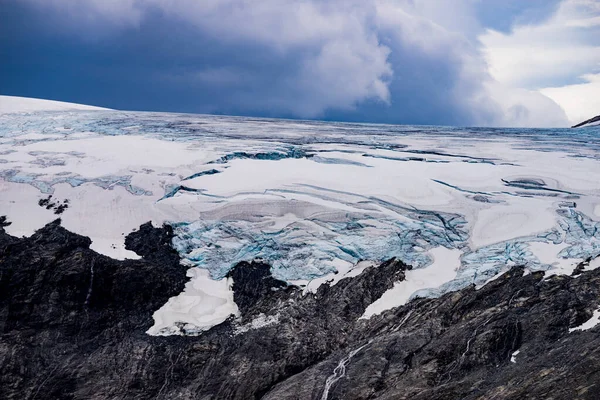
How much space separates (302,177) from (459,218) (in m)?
7.11

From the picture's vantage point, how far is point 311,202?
72.5 feet

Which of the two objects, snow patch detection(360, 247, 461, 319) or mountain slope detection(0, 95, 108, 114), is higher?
mountain slope detection(0, 95, 108, 114)

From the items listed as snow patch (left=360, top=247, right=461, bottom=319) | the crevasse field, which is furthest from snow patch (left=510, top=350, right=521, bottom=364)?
snow patch (left=360, top=247, right=461, bottom=319)

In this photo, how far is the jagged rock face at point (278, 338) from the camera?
1273 cm

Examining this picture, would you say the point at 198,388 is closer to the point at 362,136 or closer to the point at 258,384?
the point at 258,384

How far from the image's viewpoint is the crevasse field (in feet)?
59.3

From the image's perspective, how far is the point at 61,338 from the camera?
1645 centimetres

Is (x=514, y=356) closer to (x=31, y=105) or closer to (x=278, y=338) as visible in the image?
(x=278, y=338)

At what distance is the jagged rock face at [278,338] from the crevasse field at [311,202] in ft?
2.21

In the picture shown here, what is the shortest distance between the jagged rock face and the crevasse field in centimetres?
67

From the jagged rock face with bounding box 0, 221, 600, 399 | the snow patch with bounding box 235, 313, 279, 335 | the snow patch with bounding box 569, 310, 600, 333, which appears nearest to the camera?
the jagged rock face with bounding box 0, 221, 600, 399

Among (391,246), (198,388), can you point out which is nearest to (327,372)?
(198,388)

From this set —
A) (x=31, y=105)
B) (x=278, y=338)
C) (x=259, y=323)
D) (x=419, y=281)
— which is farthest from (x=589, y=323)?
(x=31, y=105)

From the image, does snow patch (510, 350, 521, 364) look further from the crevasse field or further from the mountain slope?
the mountain slope
